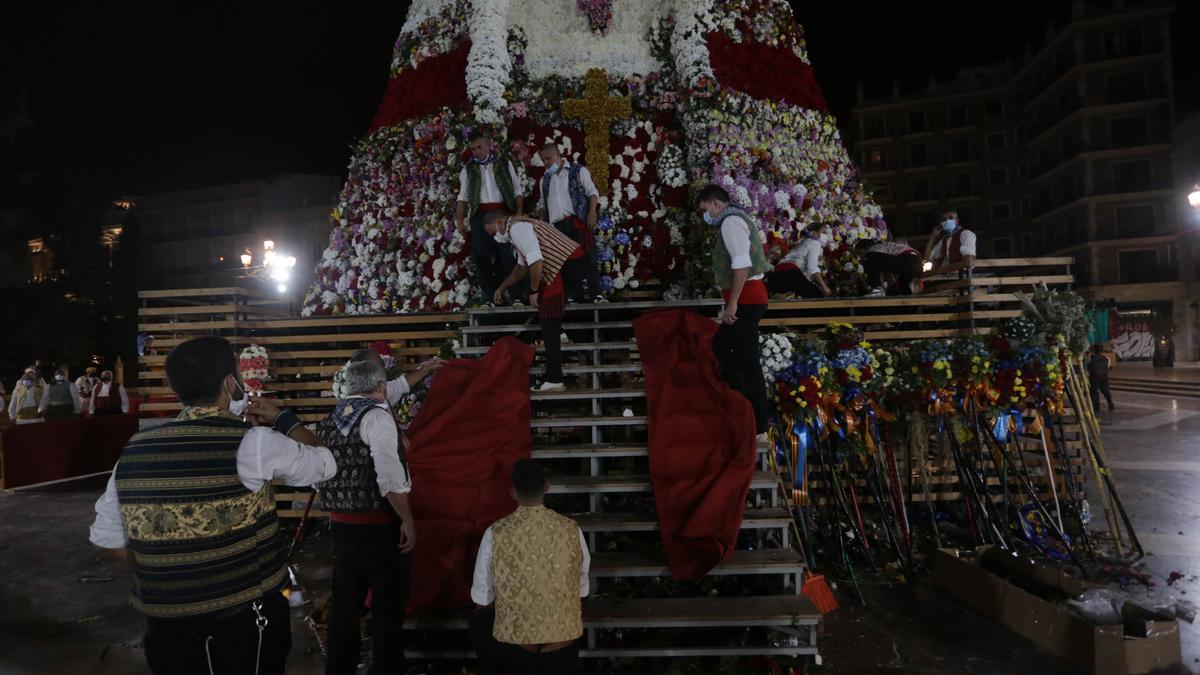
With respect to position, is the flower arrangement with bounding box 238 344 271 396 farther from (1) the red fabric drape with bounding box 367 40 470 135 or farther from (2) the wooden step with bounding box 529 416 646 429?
(1) the red fabric drape with bounding box 367 40 470 135

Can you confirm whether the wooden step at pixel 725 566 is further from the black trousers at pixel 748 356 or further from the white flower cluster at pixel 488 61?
the white flower cluster at pixel 488 61

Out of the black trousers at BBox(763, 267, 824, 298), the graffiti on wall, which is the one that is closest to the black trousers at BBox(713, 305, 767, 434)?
the black trousers at BBox(763, 267, 824, 298)

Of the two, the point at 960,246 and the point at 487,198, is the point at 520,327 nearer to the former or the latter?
the point at 487,198

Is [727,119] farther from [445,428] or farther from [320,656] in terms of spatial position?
[320,656]

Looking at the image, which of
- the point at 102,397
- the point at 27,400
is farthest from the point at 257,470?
the point at 102,397

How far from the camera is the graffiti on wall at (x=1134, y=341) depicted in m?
37.3

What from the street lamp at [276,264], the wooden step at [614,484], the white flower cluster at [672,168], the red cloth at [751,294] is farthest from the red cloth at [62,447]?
the red cloth at [751,294]

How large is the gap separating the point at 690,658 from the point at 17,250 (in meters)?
44.9

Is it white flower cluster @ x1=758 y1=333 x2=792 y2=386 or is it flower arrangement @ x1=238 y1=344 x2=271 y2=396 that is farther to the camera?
flower arrangement @ x1=238 y1=344 x2=271 y2=396

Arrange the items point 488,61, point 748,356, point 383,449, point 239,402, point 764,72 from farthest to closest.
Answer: point 764,72, point 488,61, point 748,356, point 239,402, point 383,449

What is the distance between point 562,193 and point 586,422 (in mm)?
3916

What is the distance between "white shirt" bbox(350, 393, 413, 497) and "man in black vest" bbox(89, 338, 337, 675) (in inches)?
40.5

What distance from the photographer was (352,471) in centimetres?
405

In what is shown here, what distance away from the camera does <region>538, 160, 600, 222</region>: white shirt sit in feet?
29.7
